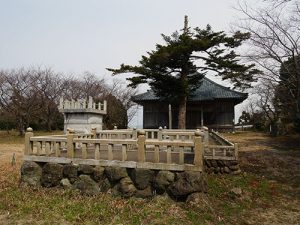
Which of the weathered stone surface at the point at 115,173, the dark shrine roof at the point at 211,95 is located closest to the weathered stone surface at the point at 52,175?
the weathered stone surface at the point at 115,173

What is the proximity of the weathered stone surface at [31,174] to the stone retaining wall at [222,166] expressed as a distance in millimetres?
6670

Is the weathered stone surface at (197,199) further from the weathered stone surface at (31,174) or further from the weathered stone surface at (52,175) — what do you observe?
the weathered stone surface at (31,174)

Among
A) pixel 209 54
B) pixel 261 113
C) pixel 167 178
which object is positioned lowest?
pixel 167 178

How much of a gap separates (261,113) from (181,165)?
123 feet

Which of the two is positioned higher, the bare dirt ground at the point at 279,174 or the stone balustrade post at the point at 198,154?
the stone balustrade post at the point at 198,154

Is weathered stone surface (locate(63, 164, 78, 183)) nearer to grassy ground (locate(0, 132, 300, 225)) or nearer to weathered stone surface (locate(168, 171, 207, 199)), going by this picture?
grassy ground (locate(0, 132, 300, 225))

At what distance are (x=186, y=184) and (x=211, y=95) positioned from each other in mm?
23344

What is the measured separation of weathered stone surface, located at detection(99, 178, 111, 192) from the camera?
9312mm

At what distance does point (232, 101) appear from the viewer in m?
30.7

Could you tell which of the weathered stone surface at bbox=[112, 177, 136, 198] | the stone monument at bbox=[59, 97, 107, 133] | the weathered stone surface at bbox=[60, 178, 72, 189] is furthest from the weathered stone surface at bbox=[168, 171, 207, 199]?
the stone monument at bbox=[59, 97, 107, 133]

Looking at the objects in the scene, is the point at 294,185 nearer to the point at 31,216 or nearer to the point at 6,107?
the point at 31,216

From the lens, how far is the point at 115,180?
9.20 m

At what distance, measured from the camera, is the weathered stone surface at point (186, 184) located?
330 inches

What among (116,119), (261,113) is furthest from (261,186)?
(261,113)
